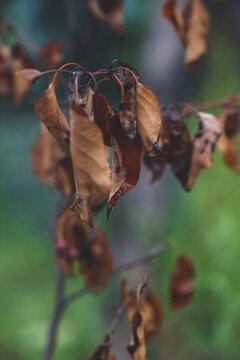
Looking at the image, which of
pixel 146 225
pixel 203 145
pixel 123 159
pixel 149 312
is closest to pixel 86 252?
pixel 149 312

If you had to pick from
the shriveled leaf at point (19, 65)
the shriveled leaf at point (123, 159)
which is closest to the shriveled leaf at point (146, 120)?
the shriveled leaf at point (123, 159)

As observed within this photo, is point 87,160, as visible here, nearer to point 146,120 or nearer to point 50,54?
point 146,120

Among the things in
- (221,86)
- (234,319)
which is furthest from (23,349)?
(221,86)

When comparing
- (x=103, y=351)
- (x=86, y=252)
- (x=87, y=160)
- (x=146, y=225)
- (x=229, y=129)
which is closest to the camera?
(x=87, y=160)

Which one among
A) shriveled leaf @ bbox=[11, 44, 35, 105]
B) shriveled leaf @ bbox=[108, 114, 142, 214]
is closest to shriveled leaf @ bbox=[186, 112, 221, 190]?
shriveled leaf @ bbox=[108, 114, 142, 214]

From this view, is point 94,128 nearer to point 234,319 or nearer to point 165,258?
point 234,319
